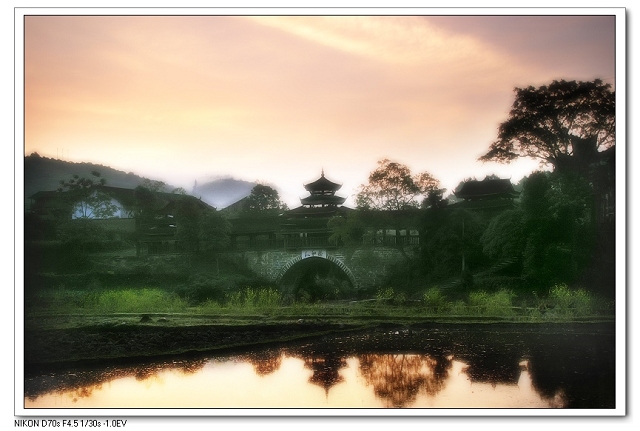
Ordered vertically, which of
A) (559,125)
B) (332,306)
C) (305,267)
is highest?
(559,125)

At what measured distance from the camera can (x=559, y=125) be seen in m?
4.12

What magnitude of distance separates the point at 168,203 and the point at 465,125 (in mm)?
2462

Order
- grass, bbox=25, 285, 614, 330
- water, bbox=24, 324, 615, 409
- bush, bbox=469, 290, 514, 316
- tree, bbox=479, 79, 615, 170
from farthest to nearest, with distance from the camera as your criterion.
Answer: bush, bbox=469, 290, 514, 316 → grass, bbox=25, 285, 614, 330 → tree, bbox=479, 79, 615, 170 → water, bbox=24, 324, 615, 409

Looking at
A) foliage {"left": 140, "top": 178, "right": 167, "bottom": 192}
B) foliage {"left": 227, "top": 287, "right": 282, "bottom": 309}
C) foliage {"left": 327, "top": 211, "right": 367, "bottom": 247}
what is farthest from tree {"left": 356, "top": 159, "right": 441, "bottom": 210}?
foliage {"left": 140, "top": 178, "right": 167, "bottom": 192}

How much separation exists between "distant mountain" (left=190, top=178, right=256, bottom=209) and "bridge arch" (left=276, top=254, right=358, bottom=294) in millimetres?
713

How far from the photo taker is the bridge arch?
432 cm

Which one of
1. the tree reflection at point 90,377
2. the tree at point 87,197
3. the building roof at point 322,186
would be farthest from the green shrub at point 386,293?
the tree at point 87,197

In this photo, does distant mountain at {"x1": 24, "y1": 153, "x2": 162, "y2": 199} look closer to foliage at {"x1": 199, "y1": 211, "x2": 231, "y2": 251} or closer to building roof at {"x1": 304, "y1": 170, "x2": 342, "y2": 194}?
foliage at {"x1": 199, "y1": 211, "x2": 231, "y2": 251}

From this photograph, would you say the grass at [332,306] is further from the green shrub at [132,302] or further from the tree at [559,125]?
the tree at [559,125]

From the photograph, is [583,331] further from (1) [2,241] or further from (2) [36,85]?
(2) [36,85]

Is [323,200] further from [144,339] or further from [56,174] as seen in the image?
[56,174]

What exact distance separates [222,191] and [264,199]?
13.6 inches

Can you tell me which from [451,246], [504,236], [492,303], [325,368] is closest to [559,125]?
[504,236]
